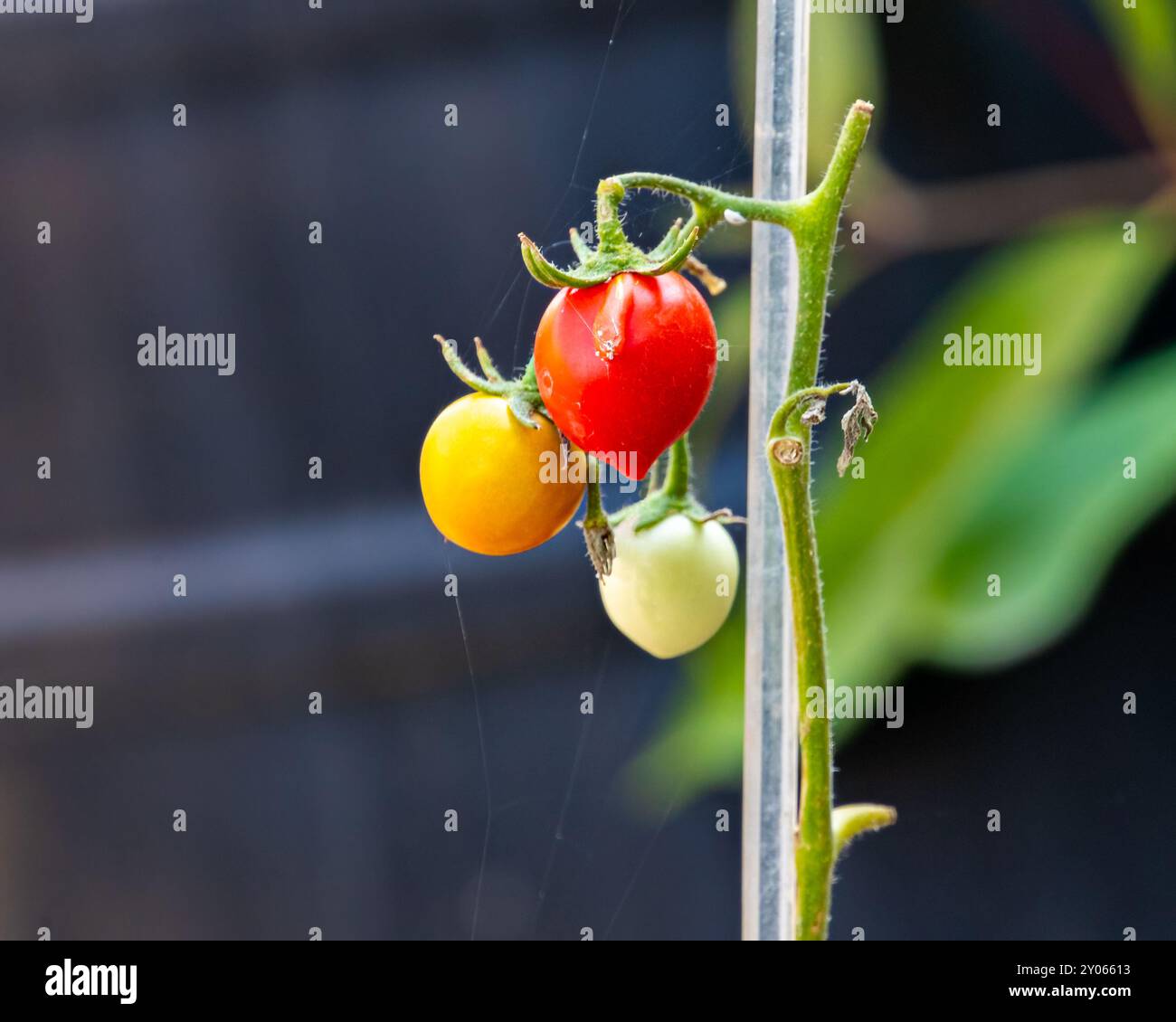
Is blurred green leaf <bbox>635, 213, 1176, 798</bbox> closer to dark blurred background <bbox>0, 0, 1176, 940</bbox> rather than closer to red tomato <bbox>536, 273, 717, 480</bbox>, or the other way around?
dark blurred background <bbox>0, 0, 1176, 940</bbox>

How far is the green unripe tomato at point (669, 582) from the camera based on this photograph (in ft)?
1.12

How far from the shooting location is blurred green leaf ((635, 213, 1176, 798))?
62cm

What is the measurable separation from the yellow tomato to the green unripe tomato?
4 cm

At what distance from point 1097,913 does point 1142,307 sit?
1.15ft

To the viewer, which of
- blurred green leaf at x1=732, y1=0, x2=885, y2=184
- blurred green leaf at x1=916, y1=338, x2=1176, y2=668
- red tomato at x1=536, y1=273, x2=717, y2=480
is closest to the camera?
red tomato at x1=536, y1=273, x2=717, y2=480

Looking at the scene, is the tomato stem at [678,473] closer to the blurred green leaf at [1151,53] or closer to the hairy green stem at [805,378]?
the hairy green stem at [805,378]

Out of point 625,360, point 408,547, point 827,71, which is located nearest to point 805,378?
point 625,360

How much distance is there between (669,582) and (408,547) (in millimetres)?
376

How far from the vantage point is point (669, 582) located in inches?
13.4

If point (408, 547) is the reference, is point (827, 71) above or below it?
above

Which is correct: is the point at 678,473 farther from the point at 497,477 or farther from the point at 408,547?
the point at 408,547

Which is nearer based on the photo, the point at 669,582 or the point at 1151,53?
the point at 669,582

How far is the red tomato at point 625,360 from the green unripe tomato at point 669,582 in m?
0.06

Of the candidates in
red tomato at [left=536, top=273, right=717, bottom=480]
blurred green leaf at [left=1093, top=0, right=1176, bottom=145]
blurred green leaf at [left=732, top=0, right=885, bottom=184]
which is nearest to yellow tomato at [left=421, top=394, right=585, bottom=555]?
red tomato at [left=536, top=273, right=717, bottom=480]
